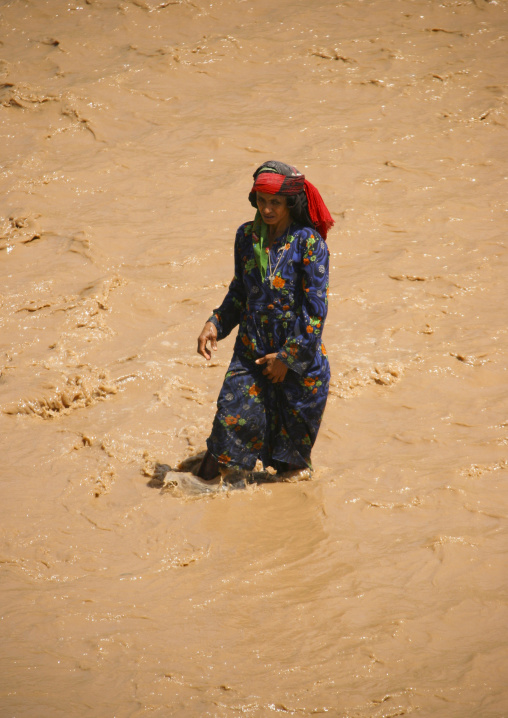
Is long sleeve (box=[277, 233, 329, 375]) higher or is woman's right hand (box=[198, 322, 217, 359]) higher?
long sleeve (box=[277, 233, 329, 375])

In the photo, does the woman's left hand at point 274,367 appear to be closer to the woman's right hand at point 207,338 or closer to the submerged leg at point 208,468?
the woman's right hand at point 207,338

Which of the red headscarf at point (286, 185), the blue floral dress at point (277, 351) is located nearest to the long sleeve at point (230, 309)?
the blue floral dress at point (277, 351)

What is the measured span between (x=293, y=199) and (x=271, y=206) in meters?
0.10

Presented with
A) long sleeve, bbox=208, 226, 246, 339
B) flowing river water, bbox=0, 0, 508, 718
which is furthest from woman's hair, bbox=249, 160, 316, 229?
flowing river water, bbox=0, 0, 508, 718

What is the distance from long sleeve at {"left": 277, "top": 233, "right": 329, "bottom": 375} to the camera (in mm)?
3197

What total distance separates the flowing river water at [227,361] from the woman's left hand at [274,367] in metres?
0.69

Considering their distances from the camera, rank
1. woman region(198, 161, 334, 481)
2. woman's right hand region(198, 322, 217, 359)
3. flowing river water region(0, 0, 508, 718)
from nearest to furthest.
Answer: flowing river water region(0, 0, 508, 718) → woman region(198, 161, 334, 481) → woman's right hand region(198, 322, 217, 359)

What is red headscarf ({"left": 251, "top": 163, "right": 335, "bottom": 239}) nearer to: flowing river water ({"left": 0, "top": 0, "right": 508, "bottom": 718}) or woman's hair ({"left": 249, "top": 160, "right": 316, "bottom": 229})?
woman's hair ({"left": 249, "top": 160, "right": 316, "bottom": 229})

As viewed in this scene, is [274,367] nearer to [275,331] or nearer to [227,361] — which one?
[275,331]

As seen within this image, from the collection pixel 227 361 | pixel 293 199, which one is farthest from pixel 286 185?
pixel 227 361

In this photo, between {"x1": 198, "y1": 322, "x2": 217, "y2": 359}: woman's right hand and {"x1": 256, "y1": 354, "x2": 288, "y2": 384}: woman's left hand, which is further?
{"x1": 198, "y1": 322, "x2": 217, "y2": 359}: woman's right hand

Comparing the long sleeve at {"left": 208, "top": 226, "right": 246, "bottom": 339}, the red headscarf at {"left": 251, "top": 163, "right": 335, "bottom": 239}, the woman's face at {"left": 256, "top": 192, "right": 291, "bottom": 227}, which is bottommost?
the long sleeve at {"left": 208, "top": 226, "right": 246, "bottom": 339}

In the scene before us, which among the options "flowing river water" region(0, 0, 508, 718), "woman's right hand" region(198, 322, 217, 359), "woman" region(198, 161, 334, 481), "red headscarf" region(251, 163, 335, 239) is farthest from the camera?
"woman's right hand" region(198, 322, 217, 359)

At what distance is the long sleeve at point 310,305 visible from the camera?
3197 millimetres
